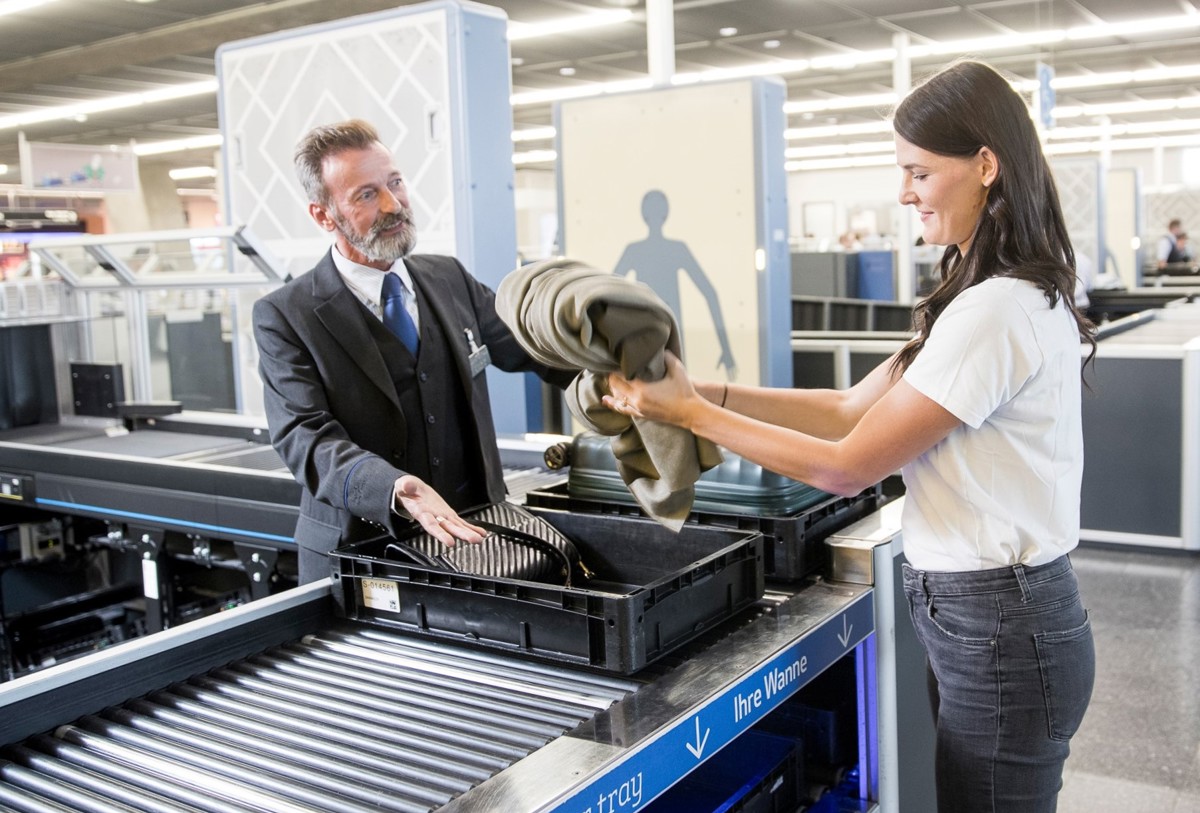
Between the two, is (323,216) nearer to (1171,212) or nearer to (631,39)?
(631,39)

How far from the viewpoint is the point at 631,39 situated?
10836 mm

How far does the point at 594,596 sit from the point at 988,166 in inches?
31.1

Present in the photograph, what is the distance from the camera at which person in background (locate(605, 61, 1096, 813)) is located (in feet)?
4.79

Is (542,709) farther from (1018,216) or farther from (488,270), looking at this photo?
Result: (488,270)

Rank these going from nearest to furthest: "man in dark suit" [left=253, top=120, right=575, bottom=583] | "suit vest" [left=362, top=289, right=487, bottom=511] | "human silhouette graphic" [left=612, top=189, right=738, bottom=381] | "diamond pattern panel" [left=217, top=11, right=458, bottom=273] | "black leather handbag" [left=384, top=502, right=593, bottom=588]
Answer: "black leather handbag" [left=384, top=502, right=593, bottom=588], "man in dark suit" [left=253, top=120, right=575, bottom=583], "suit vest" [left=362, top=289, right=487, bottom=511], "diamond pattern panel" [left=217, top=11, right=458, bottom=273], "human silhouette graphic" [left=612, top=189, right=738, bottom=381]

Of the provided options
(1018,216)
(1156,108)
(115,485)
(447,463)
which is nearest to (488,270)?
(115,485)

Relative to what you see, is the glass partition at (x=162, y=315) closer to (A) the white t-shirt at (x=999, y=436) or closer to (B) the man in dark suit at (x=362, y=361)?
(B) the man in dark suit at (x=362, y=361)

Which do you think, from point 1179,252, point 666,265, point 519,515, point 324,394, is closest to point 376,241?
point 324,394

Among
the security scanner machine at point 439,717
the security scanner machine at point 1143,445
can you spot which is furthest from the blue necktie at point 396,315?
the security scanner machine at point 1143,445

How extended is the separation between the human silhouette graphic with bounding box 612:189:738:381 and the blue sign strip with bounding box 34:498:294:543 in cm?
260

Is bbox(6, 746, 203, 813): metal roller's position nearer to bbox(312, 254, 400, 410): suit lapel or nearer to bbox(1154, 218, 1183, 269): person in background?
bbox(312, 254, 400, 410): suit lapel

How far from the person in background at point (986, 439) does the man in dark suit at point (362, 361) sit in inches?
28.8

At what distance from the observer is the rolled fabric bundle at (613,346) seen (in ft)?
4.50

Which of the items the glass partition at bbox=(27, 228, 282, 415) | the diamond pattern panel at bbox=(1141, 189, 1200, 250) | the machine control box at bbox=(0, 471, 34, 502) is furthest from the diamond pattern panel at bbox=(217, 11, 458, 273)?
the diamond pattern panel at bbox=(1141, 189, 1200, 250)
